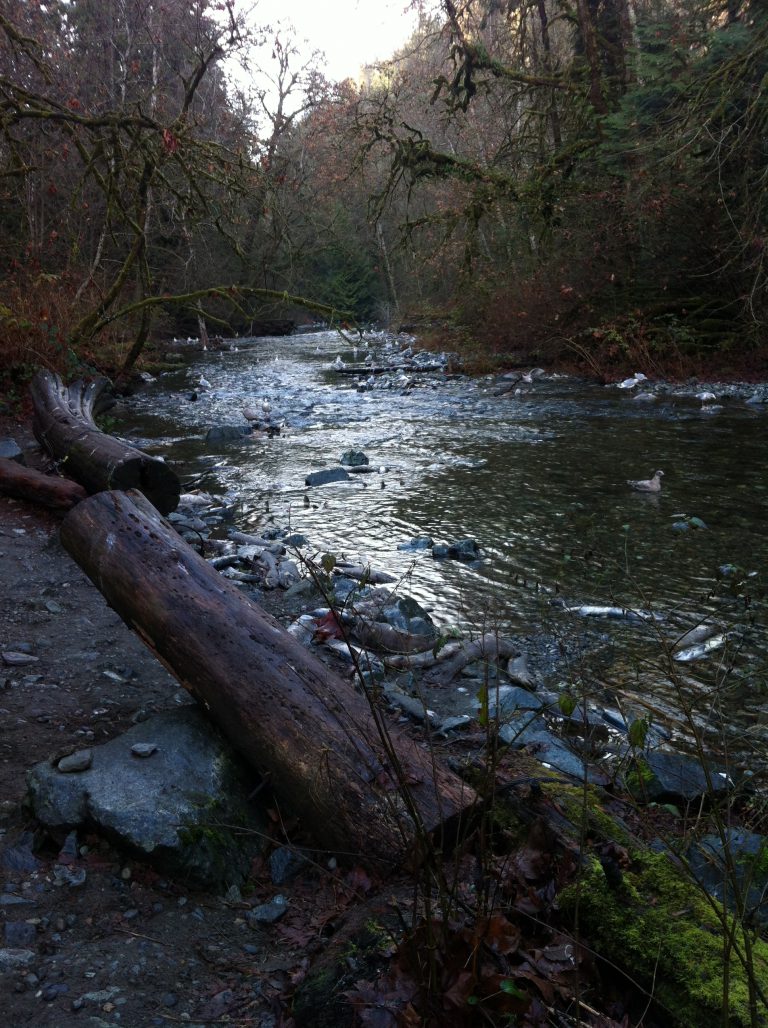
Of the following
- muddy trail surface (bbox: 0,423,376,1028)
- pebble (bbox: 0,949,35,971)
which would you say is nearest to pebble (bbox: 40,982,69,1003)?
muddy trail surface (bbox: 0,423,376,1028)

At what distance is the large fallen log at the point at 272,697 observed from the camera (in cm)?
217

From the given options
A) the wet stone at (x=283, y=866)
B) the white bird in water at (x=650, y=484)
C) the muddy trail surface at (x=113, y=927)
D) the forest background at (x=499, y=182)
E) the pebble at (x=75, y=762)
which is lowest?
the white bird in water at (x=650, y=484)

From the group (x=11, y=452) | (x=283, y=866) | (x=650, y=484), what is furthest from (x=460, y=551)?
(x=11, y=452)

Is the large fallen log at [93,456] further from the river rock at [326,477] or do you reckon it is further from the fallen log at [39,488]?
the river rock at [326,477]

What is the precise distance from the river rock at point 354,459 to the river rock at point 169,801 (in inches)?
232

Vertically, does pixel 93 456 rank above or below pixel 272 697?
above

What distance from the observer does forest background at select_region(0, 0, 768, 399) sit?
30.5ft

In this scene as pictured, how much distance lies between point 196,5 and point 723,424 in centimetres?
1548

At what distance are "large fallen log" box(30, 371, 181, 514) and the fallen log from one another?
0.71ft

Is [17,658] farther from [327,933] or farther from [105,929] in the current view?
[327,933]

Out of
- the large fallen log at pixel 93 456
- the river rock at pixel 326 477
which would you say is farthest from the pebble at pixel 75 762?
the river rock at pixel 326 477

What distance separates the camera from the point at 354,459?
335 inches

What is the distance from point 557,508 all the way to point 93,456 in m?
3.82

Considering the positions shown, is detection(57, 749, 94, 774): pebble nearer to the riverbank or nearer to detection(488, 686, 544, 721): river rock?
the riverbank
